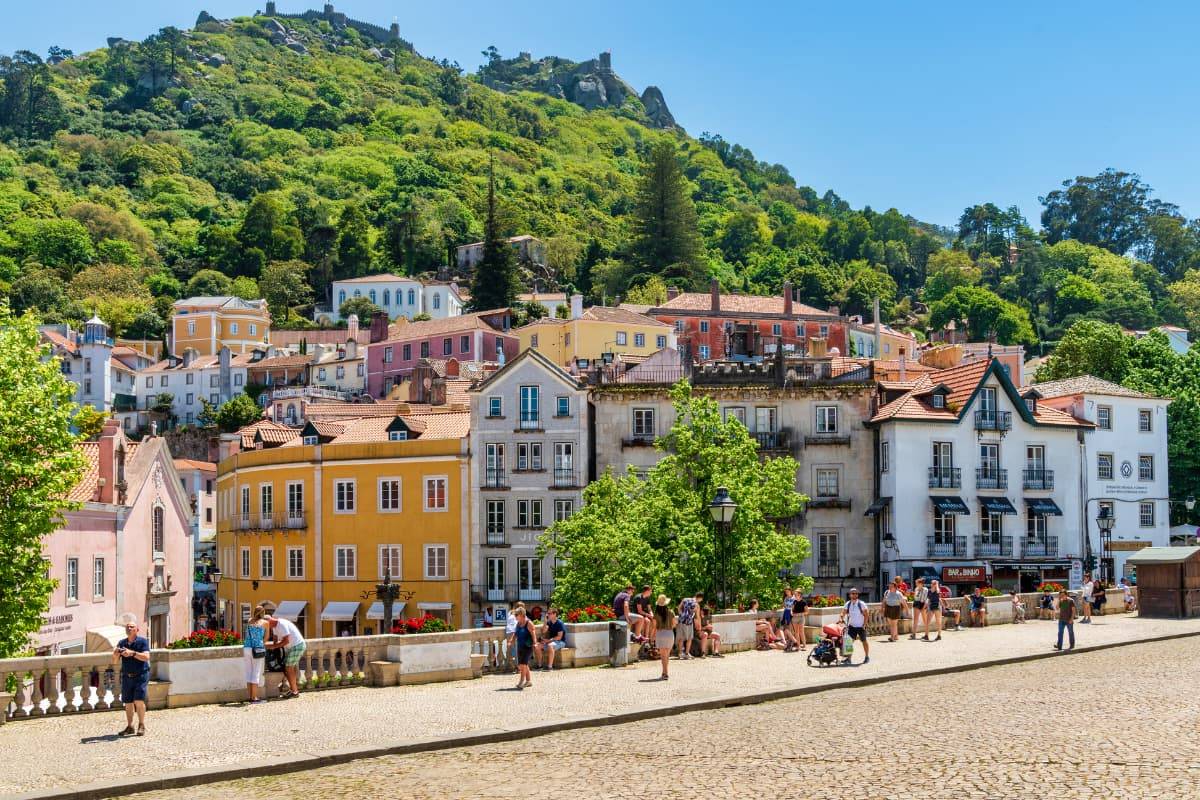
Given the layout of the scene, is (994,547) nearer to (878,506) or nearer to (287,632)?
(878,506)

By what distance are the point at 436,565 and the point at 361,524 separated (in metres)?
3.34

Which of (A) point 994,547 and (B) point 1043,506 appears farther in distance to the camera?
(B) point 1043,506

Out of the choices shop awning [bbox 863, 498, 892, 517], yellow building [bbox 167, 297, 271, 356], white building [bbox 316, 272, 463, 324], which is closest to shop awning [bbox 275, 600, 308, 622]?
shop awning [bbox 863, 498, 892, 517]

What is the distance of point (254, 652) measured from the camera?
22.9 metres

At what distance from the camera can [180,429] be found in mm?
124750

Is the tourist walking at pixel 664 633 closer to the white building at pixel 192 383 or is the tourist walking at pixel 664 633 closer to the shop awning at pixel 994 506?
the shop awning at pixel 994 506

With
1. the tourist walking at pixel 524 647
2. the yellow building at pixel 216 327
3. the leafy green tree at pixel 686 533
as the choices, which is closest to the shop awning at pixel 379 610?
the leafy green tree at pixel 686 533

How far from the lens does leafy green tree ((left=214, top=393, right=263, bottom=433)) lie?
4759 inches

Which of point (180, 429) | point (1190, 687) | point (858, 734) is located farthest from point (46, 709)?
point (180, 429)

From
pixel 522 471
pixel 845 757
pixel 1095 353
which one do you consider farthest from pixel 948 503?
pixel 845 757

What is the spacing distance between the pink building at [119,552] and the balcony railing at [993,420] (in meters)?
A: 31.2

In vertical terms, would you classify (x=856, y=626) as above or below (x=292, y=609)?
above

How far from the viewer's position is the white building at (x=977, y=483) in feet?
184

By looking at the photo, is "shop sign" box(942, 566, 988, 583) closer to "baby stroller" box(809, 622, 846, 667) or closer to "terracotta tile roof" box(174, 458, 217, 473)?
"baby stroller" box(809, 622, 846, 667)
